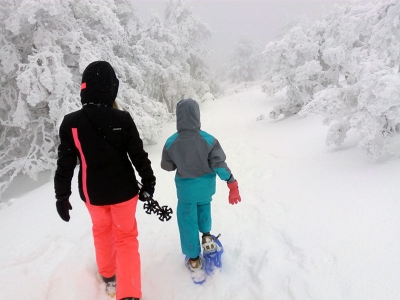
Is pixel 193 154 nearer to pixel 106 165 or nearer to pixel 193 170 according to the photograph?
pixel 193 170

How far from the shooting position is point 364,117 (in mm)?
4906

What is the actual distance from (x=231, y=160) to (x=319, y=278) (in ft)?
18.3

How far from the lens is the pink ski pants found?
244 centimetres

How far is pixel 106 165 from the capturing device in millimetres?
2387

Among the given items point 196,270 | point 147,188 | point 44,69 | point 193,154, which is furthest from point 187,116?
point 44,69

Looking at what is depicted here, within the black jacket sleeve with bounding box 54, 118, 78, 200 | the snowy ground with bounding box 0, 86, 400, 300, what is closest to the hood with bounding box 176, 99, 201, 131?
the black jacket sleeve with bounding box 54, 118, 78, 200

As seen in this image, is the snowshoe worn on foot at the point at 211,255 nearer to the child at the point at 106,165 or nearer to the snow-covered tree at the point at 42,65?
the child at the point at 106,165

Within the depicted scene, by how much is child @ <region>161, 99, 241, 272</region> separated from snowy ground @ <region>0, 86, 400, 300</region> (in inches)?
18.2

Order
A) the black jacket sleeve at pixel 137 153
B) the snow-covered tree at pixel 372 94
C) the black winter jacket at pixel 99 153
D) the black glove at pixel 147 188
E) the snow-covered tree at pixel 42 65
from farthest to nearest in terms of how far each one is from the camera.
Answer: the snow-covered tree at pixel 42 65 → the snow-covered tree at pixel 372 94 → the black glove at pixel 147 188 → the black jacket sleeve at pixel 137 153 → the black winter jacket at pixel 99 153

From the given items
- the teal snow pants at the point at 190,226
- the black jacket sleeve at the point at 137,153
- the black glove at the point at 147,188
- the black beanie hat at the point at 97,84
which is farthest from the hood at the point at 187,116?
the teal snow pants at the point at 190,226

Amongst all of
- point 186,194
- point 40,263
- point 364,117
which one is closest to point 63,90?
point 40,263

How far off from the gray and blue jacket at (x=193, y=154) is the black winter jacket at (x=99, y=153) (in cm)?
52

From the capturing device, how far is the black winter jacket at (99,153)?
7.53 feet

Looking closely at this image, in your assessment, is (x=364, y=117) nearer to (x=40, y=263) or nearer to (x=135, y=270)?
(x=135, y=270)
